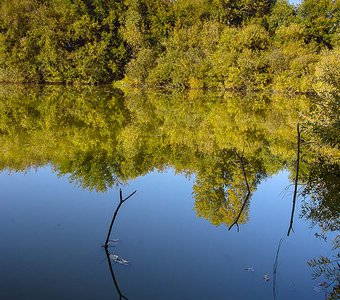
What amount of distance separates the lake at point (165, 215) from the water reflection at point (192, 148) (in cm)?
6

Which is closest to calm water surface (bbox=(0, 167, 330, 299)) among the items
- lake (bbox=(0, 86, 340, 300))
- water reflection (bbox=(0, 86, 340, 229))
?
lake (bbox=(0, 86, 340, 300))

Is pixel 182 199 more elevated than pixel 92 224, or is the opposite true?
pixel 182 199

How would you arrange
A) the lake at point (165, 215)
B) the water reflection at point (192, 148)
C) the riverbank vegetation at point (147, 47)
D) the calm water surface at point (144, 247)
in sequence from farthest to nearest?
1. the riverbank vegetation at point (147, 47)
2. the water reflection at point (192, 148)
3. the lake at point (165, 215)
4. the calm water surface at point (144, 247)

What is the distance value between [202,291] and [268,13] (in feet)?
196

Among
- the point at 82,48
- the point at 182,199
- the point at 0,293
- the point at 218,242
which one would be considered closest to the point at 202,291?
the point at 218,242

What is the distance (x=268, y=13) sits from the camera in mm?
60000

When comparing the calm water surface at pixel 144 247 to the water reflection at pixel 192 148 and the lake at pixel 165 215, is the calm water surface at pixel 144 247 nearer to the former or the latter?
the lake at pixel 165 215


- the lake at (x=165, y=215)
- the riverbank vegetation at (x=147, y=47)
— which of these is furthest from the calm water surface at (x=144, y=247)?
the riverbank vegetation at (x=147, y=47)

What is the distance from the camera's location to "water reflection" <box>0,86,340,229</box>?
33.3 ft

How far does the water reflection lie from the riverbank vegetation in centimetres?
1988

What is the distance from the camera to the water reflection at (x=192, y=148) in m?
10.2

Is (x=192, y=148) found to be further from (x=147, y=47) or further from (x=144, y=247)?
(x=147, y=47)

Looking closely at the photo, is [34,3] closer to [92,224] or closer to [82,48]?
[82,48]

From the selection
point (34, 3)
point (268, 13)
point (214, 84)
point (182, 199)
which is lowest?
point (182, 199)
